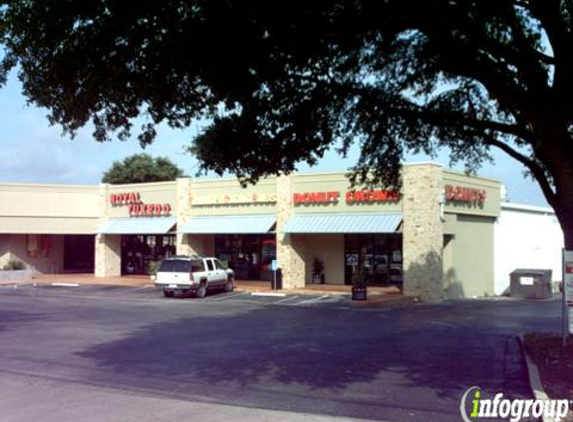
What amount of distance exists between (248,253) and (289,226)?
6688mm

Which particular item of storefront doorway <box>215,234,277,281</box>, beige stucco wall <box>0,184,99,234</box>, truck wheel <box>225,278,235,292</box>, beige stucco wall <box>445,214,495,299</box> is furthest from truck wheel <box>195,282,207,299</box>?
beige stucco wall <box>0,184,99,234</box>

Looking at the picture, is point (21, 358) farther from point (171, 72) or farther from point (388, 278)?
point (388, 278)

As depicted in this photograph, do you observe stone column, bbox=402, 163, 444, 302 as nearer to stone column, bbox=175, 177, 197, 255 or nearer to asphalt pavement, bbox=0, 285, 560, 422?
asphalt pavement, bbox=0, 285, 560, 422

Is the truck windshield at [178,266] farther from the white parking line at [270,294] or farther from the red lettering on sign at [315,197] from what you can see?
the red lettering on sign at [315,197]

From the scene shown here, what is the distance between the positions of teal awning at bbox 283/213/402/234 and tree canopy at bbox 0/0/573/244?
17580mm

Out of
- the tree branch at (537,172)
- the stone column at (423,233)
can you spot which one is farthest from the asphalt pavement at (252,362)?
the stone column at (423,233)

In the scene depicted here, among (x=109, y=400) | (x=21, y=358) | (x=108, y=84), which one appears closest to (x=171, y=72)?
(x=108, y=84)

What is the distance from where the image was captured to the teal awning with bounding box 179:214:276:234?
115 ft

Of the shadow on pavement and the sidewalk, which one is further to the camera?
the sidewalk

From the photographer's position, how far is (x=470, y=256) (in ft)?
111

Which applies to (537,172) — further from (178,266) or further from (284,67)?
(178,266)

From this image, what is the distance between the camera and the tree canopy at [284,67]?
973 centimetres

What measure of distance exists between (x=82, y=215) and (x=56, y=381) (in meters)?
34.4

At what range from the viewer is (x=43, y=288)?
1435 inches
